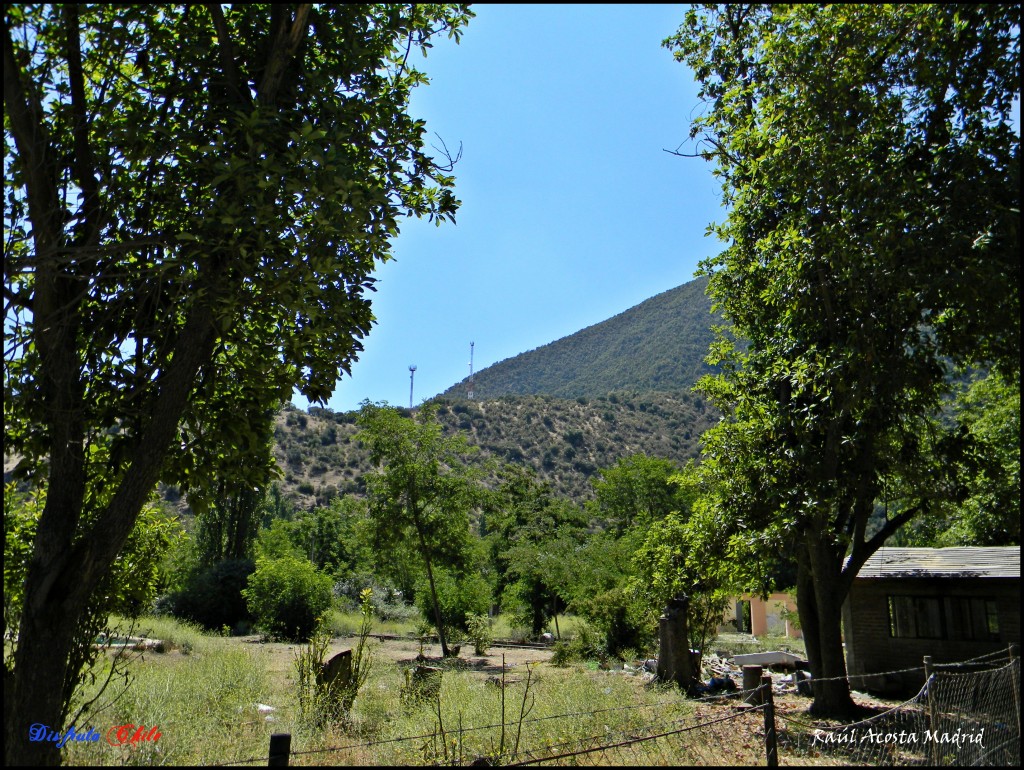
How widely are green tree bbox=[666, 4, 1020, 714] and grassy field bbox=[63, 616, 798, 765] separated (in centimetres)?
352

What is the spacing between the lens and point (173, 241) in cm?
664

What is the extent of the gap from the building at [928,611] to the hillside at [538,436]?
4698 cm

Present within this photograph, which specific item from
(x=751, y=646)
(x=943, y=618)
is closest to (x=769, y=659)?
(x=943, y=618)

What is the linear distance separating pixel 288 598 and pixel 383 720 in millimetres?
18459

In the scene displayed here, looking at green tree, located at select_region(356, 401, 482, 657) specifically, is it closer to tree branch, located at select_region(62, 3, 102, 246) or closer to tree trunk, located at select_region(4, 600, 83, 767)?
tree branch, located at select_region(62, 3, 102, 246)

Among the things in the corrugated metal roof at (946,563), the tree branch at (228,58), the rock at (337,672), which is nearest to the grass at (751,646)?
the corrugated metal roof at (946,563)

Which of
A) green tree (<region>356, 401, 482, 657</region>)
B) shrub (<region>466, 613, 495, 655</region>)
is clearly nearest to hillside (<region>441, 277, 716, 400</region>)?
shrub (<region>466, 613, 495, 655</region>)

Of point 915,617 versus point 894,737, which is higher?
point 915,617

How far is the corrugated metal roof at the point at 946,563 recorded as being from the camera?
1680 centimetres

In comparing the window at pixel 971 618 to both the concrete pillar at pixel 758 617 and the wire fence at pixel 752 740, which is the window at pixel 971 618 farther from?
the concrete pillar at pixel 758 617

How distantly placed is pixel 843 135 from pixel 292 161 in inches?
293

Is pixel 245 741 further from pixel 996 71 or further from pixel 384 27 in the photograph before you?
pixel 996 71

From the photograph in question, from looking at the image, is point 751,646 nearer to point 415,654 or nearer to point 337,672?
point 415,654

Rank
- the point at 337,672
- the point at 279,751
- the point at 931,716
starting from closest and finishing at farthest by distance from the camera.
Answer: the point at 279,751 → the point at 931,716 → the point at 337,672
